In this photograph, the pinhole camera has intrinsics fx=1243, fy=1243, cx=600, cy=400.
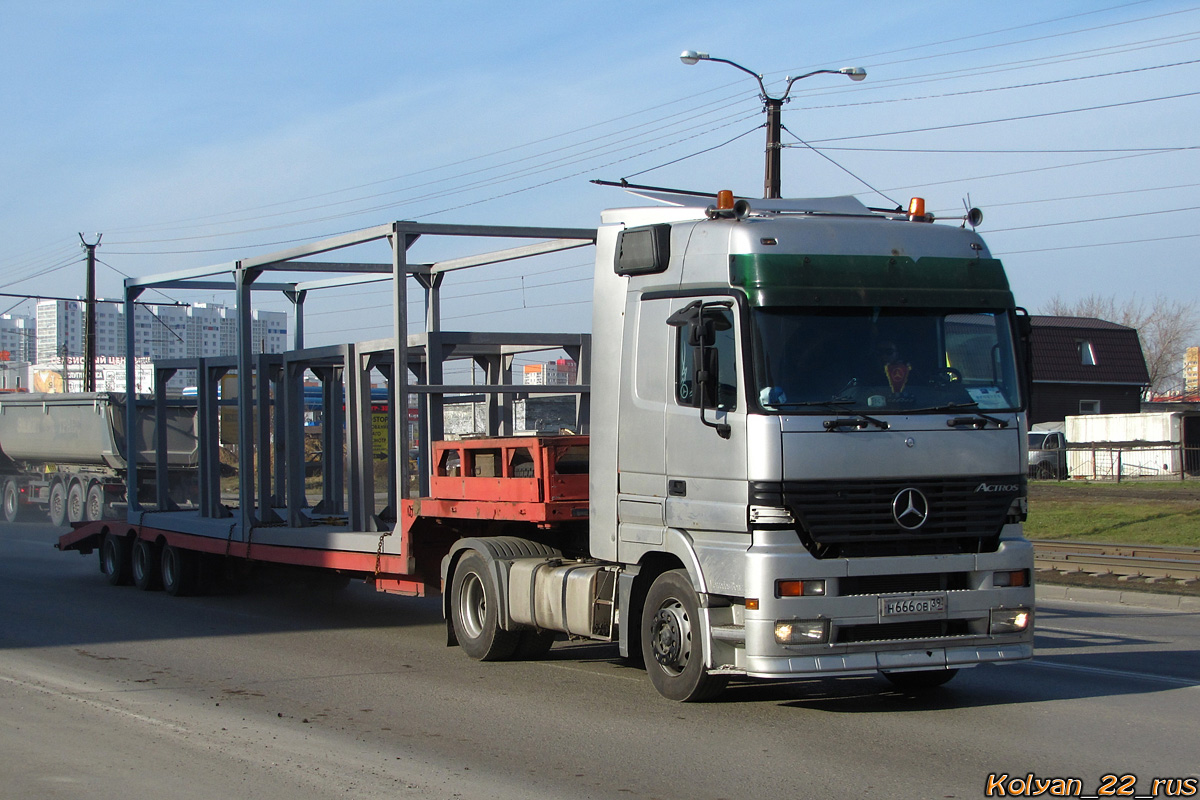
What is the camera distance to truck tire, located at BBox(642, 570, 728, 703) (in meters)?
7.77

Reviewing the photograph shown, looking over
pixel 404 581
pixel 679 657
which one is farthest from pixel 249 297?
pixel 679 657

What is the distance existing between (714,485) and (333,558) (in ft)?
18.6

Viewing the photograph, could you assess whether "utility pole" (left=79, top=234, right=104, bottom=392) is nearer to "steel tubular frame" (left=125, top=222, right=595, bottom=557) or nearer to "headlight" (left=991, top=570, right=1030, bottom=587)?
"steel tubular frame" (left=125, top=222, right=595, bottom=557)

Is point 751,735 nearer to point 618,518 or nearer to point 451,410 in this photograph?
point 618,518

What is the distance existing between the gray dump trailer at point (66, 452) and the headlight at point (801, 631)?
19.5m

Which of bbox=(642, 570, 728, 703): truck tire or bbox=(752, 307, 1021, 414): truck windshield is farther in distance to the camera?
bbox=(642, 570, 728, 703): truck tire

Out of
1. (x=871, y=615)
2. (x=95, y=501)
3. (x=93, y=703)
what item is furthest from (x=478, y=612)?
(x=95, y=501)

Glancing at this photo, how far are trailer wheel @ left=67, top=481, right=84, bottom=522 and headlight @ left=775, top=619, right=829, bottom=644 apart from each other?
26.3m

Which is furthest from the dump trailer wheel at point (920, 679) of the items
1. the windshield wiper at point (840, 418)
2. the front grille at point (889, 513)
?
the windshield wiper at point (840, 418)

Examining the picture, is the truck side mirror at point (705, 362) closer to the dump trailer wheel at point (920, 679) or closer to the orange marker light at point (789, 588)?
the orange marker light at point (789, 588)

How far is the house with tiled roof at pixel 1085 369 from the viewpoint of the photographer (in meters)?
54.9

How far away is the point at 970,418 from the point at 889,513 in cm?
81

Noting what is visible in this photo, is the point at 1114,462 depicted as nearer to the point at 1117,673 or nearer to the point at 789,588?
the point at 1117,673

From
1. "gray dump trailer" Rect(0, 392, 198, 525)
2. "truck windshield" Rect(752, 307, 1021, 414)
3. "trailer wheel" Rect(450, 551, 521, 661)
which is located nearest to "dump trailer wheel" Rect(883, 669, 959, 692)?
"truck windshield" Rect(752, 307, 1021, 414)
